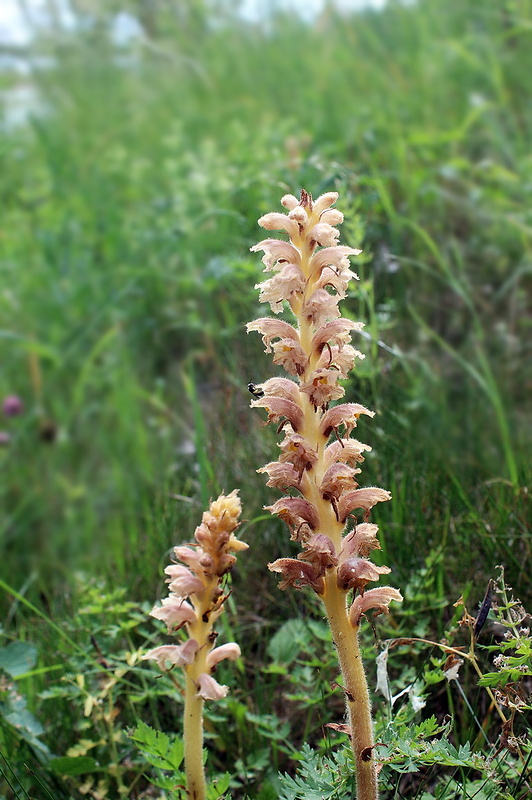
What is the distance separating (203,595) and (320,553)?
0.20m

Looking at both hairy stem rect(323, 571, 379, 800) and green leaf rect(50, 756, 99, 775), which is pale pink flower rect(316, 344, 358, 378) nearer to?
hairy stem rect(323, 571, 379, 800)

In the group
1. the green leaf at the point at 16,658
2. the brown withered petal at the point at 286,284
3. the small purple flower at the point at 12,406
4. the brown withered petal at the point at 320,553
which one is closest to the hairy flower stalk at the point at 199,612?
the brown withered petal at the point at 320,553

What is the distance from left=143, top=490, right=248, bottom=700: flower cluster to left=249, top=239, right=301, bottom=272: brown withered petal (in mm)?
373

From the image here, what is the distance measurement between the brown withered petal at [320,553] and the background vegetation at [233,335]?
1.37 feet

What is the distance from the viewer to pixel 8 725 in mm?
1701

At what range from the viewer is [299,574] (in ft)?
3.99

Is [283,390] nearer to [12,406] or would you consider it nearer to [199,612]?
[199,612]

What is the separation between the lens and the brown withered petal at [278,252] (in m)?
1.24

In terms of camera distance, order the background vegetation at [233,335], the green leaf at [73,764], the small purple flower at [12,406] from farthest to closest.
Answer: the small purple flower at [12,406]
the background vegetation at [233,335]
the green leaf at [73,764]

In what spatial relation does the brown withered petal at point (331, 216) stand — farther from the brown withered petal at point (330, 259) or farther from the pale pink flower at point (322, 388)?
the pale pink flower at point (322, 388)

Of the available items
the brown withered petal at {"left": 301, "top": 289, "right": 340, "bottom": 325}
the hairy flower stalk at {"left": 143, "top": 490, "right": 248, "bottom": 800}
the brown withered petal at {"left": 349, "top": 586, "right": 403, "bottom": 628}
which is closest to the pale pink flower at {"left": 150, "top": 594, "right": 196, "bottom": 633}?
the hairy flower stalk at {"left": 143, "top": 490, "right": 248, "bottom": 800}

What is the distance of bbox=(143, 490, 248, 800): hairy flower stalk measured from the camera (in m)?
1.19

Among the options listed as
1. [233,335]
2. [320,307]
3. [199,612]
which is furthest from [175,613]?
[233,335]

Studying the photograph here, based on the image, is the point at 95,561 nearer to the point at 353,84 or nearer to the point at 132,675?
the point at 132,675
